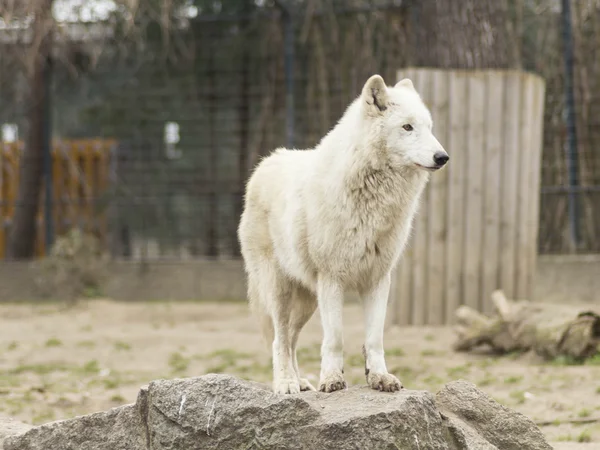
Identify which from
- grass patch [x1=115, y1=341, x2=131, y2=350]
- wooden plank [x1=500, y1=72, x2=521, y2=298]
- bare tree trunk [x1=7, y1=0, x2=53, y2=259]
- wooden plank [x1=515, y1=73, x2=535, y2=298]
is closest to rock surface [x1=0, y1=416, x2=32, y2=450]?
grass patch [x1=115, y1=341, x2=131, y2=350]

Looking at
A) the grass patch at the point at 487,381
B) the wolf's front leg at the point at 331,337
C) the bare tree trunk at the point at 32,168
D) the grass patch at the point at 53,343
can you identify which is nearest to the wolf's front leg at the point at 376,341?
the wolf's front leg at the point at 331,337

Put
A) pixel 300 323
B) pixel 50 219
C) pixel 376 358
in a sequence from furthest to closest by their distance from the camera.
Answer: pixel 50 219 → pixel 300 323 → pixel 376 358

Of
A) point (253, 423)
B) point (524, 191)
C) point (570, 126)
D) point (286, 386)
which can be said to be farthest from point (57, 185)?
point (253, 423)

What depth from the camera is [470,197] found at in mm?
8766

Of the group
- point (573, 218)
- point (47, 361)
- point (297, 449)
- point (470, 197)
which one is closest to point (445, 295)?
point (470, 197)

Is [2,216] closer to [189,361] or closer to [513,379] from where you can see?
[189,361]

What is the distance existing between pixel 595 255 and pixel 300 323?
A: 6.33 meters

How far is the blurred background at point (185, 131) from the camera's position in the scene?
1034 centimetres

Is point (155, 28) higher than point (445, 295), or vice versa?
point (155, 28)

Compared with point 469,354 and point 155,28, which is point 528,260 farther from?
point 155,28

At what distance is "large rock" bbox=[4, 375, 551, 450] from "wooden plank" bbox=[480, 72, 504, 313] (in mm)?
4699

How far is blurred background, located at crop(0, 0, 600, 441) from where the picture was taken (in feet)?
33.9

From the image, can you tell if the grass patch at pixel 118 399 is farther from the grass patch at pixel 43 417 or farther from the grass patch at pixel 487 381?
the grass patch at pixel 487 381

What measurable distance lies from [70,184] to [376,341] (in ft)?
27.4
